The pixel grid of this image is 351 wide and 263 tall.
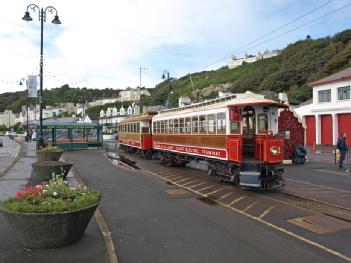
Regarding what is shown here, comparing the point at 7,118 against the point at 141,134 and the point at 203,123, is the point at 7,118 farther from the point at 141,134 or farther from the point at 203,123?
the point at 203,123

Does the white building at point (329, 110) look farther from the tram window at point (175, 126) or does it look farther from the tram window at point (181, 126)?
the tram window at point (181, 126)

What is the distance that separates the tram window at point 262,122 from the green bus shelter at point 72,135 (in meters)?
25.9

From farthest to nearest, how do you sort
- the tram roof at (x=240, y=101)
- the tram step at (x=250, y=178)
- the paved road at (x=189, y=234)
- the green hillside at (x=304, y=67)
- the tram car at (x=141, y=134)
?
1. the green hillside at (x=304, y=67)
2. the tram car at (x=141, y=134)
3. the tram roof at (x=240, y=101)
4. the tram step at (x=250, y=178)
5. the paved road at (x=189, y=234)

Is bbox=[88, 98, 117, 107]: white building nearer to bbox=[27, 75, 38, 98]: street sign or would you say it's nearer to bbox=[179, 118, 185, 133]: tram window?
Result: bbox=[27, 75, 38, 98]: street sign

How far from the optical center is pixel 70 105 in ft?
500

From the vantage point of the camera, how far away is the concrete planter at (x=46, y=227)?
20.1 ft

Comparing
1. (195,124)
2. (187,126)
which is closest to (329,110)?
(187,126)

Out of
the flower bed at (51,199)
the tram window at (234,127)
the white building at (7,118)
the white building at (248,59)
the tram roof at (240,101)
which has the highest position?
the white building at (248,59)

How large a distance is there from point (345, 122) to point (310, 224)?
3556cm

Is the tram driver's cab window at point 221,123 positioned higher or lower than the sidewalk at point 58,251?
higher

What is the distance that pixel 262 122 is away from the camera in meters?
14.6

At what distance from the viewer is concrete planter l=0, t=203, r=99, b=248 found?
6.14 m

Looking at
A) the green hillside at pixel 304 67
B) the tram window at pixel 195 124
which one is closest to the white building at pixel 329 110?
the green hillside at pixel 304 67

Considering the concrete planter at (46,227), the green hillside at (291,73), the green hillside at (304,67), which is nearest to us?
the concrete planter at (46,227)
